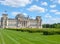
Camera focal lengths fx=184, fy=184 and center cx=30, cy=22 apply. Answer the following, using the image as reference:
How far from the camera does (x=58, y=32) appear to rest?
34.3 m

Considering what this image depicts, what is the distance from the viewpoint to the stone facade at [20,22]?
521 ft

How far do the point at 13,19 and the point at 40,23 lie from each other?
79.9 feet

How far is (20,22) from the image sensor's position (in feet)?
528

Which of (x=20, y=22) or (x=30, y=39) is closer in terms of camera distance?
(x=30, y=39)

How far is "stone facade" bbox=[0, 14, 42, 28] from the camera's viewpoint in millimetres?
158700

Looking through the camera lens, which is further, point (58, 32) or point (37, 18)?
point (37, 18)

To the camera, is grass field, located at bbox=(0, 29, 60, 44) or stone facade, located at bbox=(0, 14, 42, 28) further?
stone facade, located at bbox=(0, 14, 42, 28)

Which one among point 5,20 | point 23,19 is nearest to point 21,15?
point 23,19

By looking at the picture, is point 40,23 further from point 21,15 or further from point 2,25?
point 2,25

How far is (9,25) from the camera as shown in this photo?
527 feet

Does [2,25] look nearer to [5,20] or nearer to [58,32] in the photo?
[5,20]

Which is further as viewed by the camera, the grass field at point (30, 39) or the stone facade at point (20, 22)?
the stone facade at point (20, 22)

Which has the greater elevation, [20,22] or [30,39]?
[20,22]

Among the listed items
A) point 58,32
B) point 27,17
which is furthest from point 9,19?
point 58,32
